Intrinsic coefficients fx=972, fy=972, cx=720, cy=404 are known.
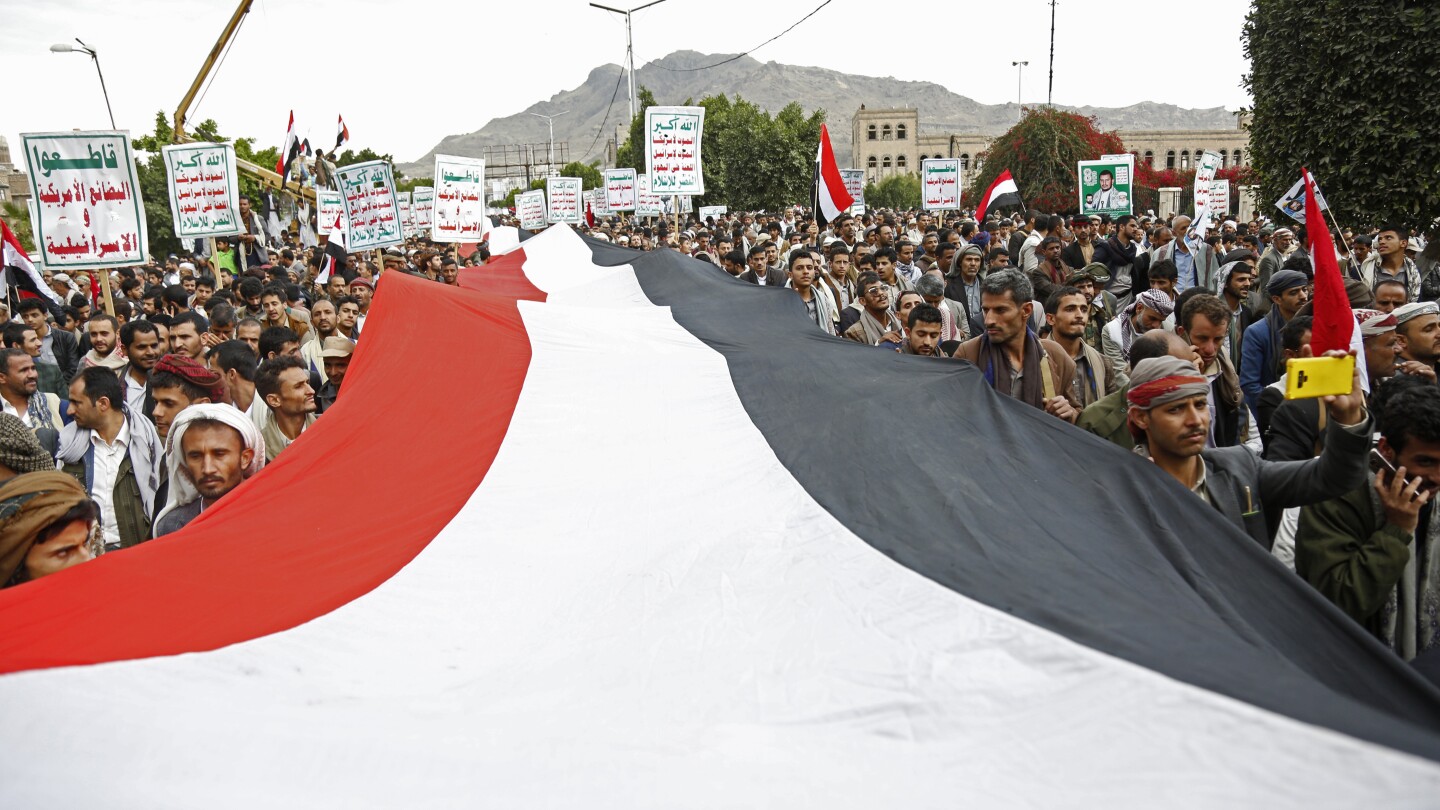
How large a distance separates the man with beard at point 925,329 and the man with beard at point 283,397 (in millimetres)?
3200

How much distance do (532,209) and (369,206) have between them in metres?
11.8

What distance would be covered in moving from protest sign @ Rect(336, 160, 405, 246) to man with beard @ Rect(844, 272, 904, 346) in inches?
313

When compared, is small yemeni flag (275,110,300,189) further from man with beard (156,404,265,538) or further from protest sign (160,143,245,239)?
man with beard (156,404,265,538)

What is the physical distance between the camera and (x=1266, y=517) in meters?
3.21

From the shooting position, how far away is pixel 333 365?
5.99 m

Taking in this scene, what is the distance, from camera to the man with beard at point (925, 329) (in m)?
5.52

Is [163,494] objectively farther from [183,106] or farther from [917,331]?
[183,106]

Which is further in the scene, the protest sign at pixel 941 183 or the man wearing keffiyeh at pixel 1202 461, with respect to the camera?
the protest sign at pixel 941 183

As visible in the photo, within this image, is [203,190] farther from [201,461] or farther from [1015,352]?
[1015,352]

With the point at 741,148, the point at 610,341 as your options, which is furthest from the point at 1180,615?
the point at 741,148

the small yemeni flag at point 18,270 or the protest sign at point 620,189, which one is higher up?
the protest sign at point 620,189

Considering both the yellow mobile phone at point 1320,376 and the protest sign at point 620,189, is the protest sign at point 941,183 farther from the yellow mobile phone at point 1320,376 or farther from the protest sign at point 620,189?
the yellow mobile phone at point 1320,376

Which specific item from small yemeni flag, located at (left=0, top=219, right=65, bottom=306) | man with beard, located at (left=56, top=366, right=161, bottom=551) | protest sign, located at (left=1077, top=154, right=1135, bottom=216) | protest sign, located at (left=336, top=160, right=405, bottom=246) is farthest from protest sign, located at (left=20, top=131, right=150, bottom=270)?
protest sign, located at (left=1077, top=154, right=1135, bottom=216)

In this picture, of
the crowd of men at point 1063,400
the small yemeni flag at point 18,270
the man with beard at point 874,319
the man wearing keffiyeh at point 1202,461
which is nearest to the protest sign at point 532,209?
the crowd of men at point 1063,400
